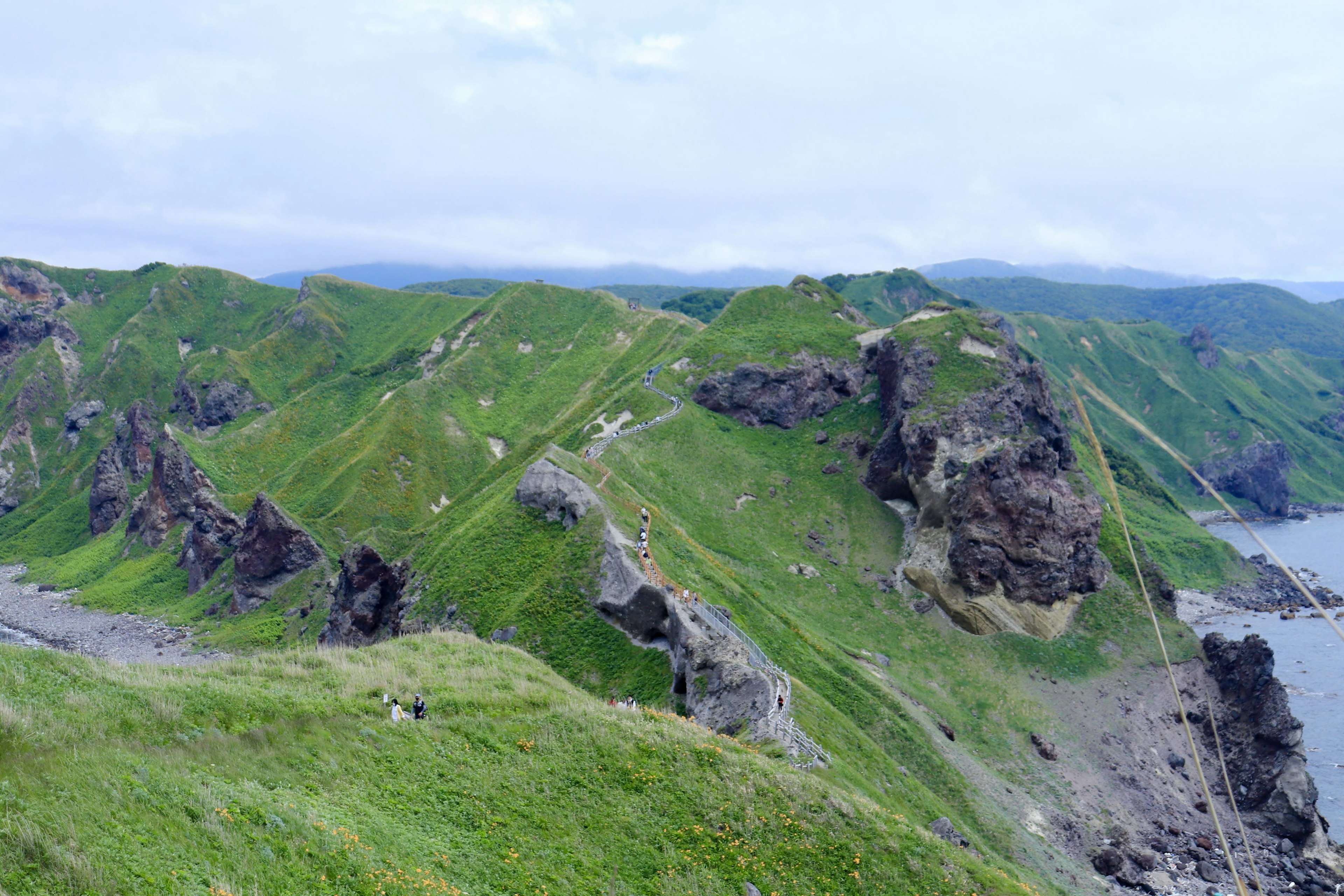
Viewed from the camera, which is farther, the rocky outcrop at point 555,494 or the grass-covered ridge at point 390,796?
the rocky outcrop at point 555,494

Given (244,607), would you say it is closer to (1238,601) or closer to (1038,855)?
(1038,855)

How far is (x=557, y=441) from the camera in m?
89.9

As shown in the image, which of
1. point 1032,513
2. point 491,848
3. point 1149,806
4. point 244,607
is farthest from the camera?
point 244,607

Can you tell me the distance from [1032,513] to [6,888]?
262 feet

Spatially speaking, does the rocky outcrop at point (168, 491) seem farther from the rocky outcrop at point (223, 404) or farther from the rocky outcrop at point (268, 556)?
the rocky outcrop at point (223, 404)

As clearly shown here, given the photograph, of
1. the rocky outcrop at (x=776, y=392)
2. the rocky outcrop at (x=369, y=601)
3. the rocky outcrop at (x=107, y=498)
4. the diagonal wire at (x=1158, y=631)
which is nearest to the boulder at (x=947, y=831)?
the diagonal wire at (x=1158, y=631)

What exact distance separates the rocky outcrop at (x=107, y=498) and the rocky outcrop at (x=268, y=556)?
53.4 metres

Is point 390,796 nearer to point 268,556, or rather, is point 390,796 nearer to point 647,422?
point 647,422

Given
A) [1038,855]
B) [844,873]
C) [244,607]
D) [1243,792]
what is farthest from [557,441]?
[1243,792]

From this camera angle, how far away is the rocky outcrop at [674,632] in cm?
3656

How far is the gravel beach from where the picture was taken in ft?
264

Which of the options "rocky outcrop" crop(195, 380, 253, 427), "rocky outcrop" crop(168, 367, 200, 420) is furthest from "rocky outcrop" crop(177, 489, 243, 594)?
"rocky outcrop" crop(168, 367, 200, 420)

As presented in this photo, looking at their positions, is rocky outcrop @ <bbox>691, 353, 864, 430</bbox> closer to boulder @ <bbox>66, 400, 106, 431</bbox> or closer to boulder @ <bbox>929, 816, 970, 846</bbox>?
boulder @ <bbox>929, 816, 970, 846</bbox>

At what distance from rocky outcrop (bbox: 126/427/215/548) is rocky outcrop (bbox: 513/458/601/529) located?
248ft
